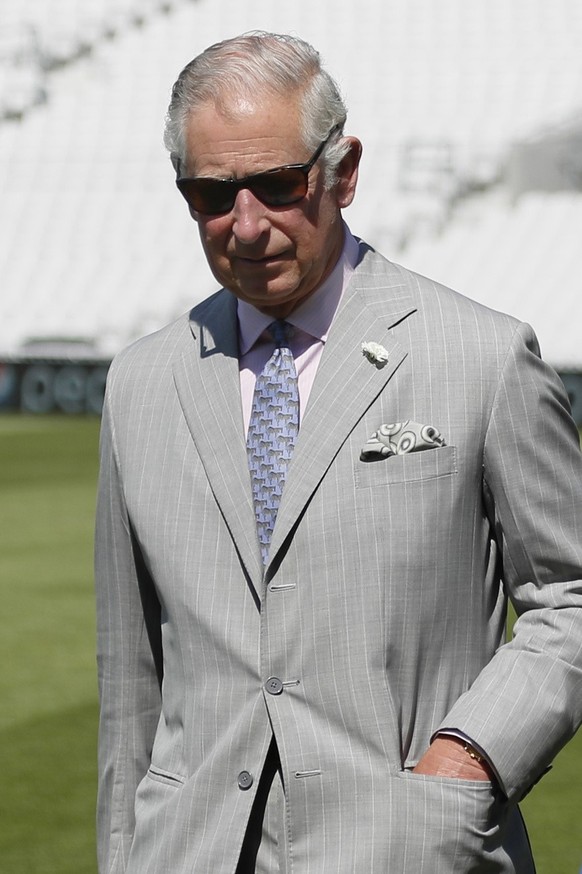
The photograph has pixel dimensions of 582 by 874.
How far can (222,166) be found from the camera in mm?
1782

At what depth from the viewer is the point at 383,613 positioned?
5.74 ft

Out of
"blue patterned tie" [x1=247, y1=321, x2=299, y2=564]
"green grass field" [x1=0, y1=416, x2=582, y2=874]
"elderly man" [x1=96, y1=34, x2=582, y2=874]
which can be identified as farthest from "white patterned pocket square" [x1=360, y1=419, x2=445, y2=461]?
"green grass field" [x1=0, y1=416, x2=582, y2=874]

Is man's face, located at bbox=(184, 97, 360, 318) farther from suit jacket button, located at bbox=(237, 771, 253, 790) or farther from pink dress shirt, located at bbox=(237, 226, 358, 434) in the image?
suit jacket button, located at bbox=(237, 771, 253, 790)

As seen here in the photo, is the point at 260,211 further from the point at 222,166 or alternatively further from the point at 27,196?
the point at 27,196

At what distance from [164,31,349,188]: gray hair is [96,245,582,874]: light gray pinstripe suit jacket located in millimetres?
234

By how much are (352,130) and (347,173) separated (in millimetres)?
17210

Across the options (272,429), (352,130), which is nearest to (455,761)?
(272,429)

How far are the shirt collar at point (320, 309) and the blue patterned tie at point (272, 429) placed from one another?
21 millimetres

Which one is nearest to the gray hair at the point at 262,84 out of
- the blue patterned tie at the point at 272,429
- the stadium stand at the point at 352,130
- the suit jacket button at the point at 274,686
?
the blue patterned tie at the point at 272,429

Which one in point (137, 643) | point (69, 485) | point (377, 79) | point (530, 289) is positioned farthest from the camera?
point (377, 79)

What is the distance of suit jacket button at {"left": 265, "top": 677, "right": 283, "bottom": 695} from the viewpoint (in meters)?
1.77

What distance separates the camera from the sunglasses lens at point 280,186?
1776 millimetres

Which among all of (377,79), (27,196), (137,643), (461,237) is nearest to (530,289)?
(461,237)

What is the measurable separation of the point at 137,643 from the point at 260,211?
1.93 ft
